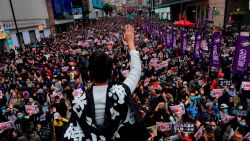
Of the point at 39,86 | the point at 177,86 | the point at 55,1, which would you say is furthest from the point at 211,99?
the point at 55,1

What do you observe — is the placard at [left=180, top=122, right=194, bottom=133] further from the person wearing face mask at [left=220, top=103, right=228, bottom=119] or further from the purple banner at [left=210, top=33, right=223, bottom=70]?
the purple banner at [left=210, top=33, right=223, bottom=70]

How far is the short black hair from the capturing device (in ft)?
6.74

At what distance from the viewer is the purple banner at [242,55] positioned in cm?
1090

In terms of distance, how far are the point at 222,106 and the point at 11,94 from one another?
9502 millimetres

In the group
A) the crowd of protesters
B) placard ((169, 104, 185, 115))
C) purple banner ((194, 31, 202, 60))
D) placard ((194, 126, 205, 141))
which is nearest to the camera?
placard ((194, 126, 205, 141))

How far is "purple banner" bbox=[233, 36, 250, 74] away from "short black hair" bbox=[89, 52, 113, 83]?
10.2 m

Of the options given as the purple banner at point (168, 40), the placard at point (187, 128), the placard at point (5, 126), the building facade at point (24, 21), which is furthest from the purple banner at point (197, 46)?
the building facade at point (24, 21)

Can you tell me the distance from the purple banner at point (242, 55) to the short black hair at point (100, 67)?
10.2 meters

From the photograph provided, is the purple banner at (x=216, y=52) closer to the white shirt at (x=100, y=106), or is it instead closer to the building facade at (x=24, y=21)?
the white shirt at (x=100, y=106)

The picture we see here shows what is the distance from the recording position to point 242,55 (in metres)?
11.0

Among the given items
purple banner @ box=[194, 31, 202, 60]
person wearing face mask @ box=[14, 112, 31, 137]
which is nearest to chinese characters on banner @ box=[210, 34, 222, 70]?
purple banner @ box=[194, 31, 202, 60]

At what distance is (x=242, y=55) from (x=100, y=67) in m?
10.4

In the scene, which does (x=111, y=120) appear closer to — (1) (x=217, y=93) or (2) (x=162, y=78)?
(1) (x=217, y=93)

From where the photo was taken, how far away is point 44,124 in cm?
877
